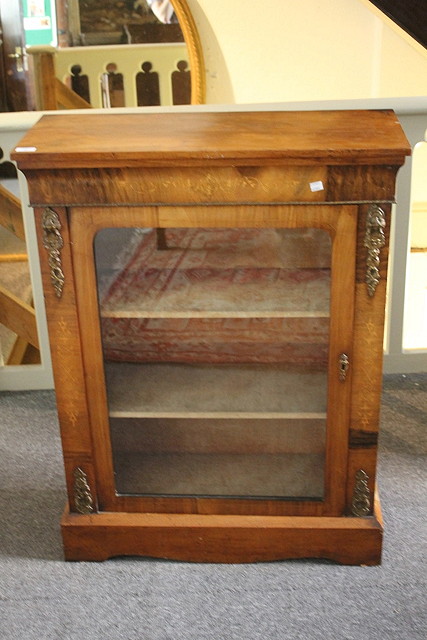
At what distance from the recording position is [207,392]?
153 centimetres

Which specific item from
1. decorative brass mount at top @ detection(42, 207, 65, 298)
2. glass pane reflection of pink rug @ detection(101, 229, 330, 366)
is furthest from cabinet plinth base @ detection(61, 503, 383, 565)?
decorative brass mount at top @ detection(42, 207, 65, 298)

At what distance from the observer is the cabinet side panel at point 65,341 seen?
1374mm

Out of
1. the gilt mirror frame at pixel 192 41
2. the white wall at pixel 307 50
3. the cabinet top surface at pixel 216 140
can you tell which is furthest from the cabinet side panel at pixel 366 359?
the gilt mirror frame at pixel 192 41

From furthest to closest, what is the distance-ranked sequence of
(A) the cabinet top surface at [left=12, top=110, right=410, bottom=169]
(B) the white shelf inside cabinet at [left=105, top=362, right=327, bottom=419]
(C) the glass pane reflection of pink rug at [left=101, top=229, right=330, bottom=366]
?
(B) the white shelf inside cabinet at [left=105, top=362, right=327, bottom=419], (C) the glass pane reflection of pink rug at [left=101, top=229, right=330, bottom=366], (A) the cabinet top surface at [left=12, top=110, right=410, bottom=169]

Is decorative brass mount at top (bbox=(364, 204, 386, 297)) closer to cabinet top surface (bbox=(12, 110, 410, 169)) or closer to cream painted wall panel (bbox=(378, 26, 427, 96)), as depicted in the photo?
cabinet top surface (bbox=(12, 110, 410, 169))

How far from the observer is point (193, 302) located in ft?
4.77

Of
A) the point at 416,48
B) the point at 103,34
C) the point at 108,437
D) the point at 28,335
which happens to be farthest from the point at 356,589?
the point at 103,34

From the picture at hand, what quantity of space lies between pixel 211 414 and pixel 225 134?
56 centimetres

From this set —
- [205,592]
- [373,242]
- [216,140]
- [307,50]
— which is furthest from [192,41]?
[205,592]

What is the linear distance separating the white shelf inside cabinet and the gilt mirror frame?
2360 millimetres

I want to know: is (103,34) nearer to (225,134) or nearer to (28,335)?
(28,335)

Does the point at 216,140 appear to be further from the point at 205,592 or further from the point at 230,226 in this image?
the point at 205,592

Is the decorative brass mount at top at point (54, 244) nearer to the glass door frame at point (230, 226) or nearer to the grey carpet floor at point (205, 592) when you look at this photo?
the glass door frame at point (230, 226)

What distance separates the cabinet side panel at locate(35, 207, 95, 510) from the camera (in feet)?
4.51
